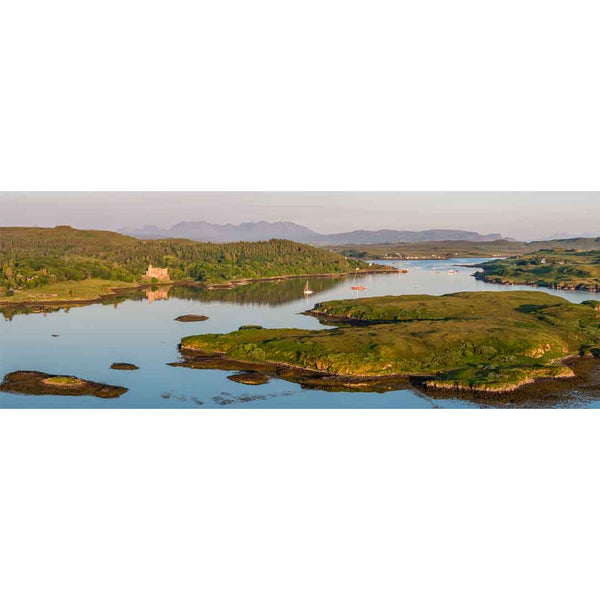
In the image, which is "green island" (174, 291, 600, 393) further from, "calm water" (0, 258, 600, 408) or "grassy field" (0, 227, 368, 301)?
"grassy field" (0, 227, 368, 301)

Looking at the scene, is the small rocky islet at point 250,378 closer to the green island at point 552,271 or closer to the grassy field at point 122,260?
the grassy field at point 122,260

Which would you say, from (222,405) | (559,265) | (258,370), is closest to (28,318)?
(258,370)

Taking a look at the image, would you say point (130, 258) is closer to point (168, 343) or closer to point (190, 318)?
point (190, 318)

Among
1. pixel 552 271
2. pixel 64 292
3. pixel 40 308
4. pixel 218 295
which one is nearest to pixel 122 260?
pixel 64 292

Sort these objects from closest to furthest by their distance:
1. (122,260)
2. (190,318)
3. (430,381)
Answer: (430,381) → (190,318) → (122,260)

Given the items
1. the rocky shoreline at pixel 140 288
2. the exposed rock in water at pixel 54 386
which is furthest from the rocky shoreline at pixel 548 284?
the exposed rock in water at pixel 54 386

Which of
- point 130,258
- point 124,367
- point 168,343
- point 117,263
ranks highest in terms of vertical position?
point 130,258
